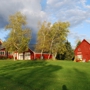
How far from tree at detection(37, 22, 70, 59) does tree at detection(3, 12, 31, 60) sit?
9941mm

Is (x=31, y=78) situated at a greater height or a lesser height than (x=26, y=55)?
lesser

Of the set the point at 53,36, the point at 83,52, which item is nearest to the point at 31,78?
the point at 53,36

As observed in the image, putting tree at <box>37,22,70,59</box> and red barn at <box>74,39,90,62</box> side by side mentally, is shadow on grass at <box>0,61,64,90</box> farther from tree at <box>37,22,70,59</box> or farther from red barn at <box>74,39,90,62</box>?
red barn at <box>74,39,90,62</box>

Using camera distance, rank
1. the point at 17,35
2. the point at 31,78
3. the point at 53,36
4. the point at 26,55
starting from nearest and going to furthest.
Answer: the point at 31,78 < the point at 17,35 < the point at 53,36 < the point at 26,55

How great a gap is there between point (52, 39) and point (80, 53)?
14728 mm

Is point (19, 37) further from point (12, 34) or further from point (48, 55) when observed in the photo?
point (48, 55)

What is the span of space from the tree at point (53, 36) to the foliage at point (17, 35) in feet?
32.6

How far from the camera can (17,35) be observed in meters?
63.5

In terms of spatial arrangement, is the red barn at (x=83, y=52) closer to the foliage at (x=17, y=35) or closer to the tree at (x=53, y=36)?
the tree at (x=53, y=36)

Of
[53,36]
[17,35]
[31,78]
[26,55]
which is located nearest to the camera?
[31,78]

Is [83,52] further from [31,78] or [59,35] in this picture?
[31,78]

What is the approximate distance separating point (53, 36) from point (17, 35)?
1676cm

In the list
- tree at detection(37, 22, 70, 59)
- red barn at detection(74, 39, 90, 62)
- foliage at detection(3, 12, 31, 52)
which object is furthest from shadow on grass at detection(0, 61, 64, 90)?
red barn at detection(74, 39, 90, 62)

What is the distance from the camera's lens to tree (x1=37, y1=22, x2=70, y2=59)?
73188 mm
